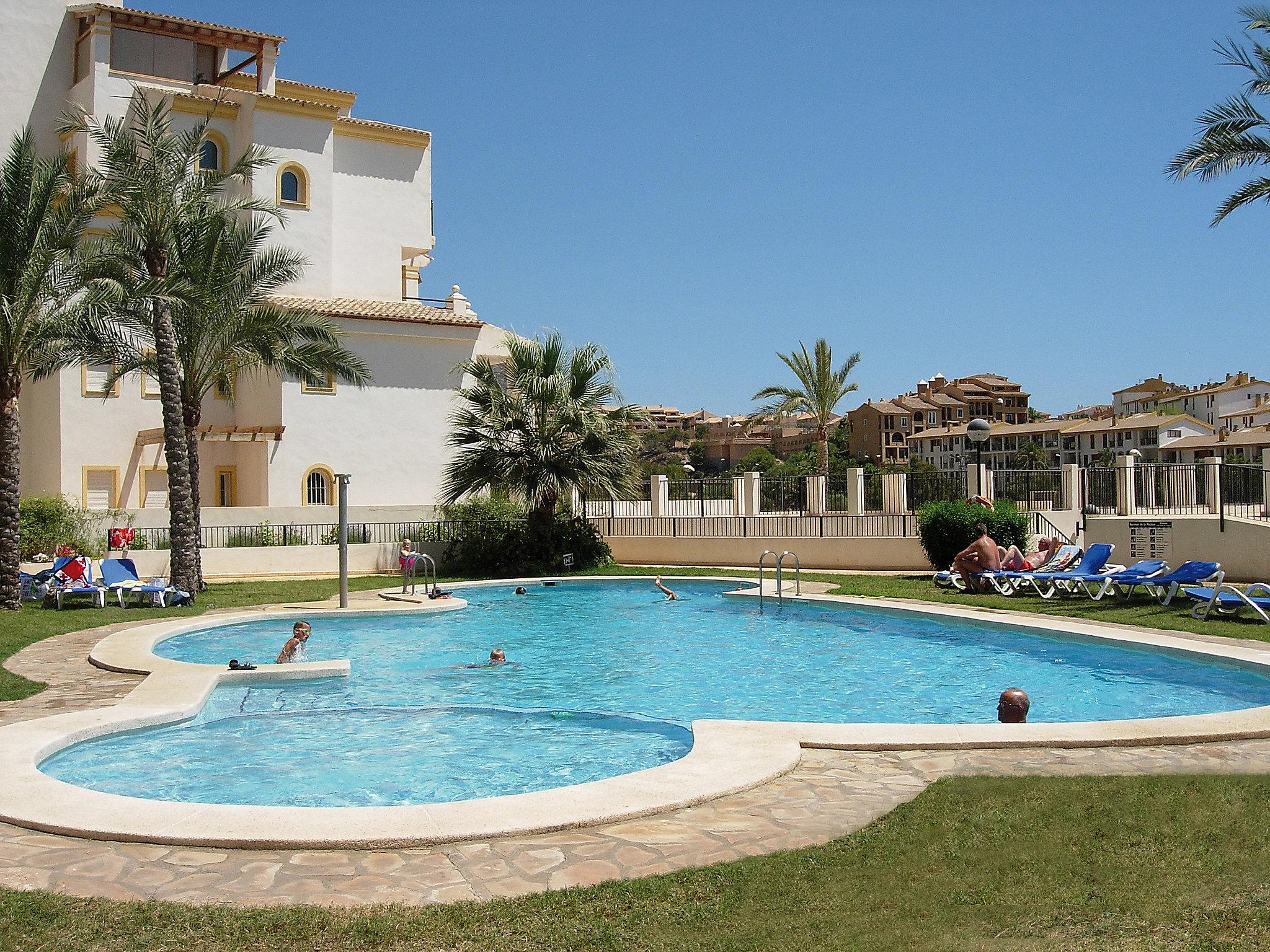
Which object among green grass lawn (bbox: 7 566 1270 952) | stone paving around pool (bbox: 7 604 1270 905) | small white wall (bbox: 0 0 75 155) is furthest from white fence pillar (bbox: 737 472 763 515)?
small white wall (bbox: 0 0 75 155)

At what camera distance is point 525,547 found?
26.5 metres

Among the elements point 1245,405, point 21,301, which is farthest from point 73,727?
point 1245,405

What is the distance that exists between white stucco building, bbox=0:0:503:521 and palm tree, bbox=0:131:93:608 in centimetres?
1364

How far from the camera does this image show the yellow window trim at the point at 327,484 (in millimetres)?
33219

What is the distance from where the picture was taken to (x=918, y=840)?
564cm

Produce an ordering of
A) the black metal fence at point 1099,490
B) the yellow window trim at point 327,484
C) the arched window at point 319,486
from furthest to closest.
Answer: the arched window at point 319,486 < the yellow window trim at point 327,484 < the black metal fence at point 1099,490

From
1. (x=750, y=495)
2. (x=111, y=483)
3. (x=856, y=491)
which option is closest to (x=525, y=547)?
(x=750, y=495)

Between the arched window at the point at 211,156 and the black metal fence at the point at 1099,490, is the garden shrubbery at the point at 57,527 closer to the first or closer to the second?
the arched window at the point at 211,156

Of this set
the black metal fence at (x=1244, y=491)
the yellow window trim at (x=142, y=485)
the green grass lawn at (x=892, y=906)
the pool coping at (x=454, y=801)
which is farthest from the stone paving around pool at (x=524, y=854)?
the yellow window trim at (x=142, y=485)

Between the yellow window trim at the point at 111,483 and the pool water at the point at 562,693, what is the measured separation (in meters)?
17.6

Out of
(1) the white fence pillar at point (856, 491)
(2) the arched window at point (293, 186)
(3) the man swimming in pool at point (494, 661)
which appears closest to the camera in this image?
(3) the man swimming in pool at point (494, 661)

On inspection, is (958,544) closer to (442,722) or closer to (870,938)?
(442,722)

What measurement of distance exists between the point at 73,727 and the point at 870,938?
7036mm

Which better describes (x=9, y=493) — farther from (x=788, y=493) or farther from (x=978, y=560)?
(x=788, y=493)
